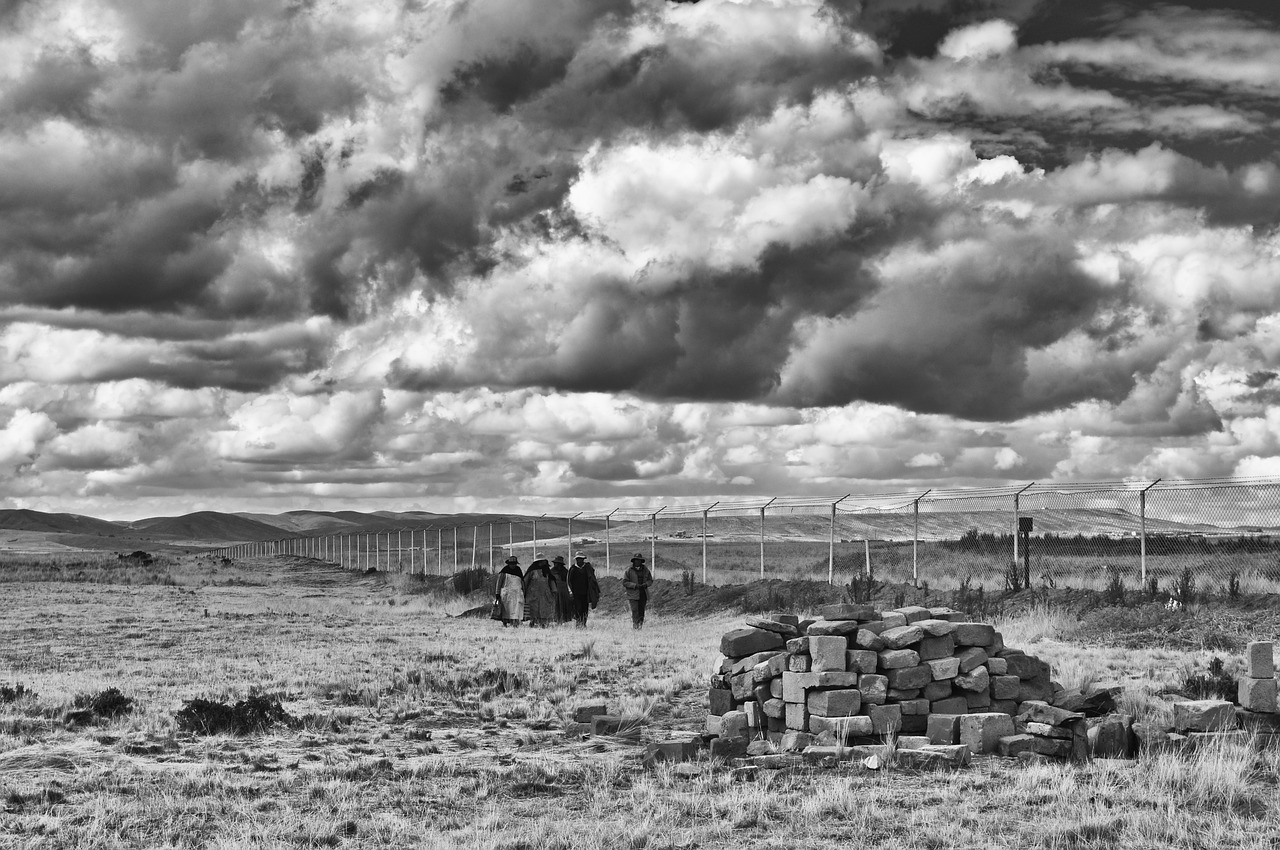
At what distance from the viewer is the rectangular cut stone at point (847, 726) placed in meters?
14.0

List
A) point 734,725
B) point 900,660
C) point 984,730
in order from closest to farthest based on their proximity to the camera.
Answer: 1. point 984,730
2. point 900,660
3. point 734,725

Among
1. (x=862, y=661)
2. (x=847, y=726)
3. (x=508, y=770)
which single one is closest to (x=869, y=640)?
(x=862, y=661)

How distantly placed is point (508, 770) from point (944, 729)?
16.0ft

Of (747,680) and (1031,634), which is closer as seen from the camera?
(747,680)

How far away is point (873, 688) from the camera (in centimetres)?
1435

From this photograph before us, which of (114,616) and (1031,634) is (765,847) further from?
(114,616)

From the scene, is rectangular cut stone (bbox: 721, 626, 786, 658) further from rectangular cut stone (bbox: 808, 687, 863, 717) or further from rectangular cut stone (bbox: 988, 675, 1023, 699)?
rectangular cut stone (bbox: 988, 675, 1023, 699)

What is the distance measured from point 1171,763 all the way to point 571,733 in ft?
22.8

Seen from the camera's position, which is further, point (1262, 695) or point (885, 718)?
point (885, 718)

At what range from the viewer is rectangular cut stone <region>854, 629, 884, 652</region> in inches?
573

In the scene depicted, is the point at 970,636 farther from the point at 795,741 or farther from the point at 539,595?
the point at 539,595

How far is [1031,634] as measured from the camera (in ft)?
79.7

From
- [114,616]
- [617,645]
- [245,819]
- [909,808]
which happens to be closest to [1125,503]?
[617,645]

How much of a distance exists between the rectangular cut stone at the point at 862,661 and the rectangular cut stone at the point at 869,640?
83mm
